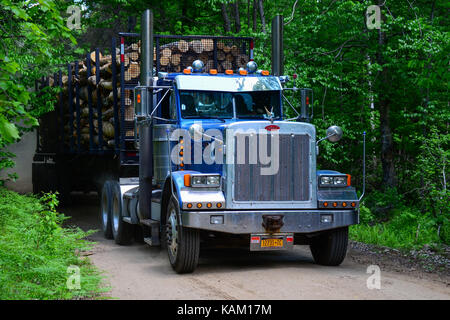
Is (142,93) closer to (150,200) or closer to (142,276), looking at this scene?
(150,200)

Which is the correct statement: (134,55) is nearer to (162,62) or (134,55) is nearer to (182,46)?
(162,62)

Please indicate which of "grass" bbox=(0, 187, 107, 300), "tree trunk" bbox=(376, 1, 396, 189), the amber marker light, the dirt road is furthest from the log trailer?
"tree trunk" bbox=(376, 1, 396, 189)

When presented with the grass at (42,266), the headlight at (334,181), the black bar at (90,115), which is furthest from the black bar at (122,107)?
the headlight at (334,181)

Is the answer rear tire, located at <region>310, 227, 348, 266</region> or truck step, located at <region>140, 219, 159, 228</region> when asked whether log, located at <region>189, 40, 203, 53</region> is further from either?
rear tire, located at <region>310, 227, 348, 266</region>

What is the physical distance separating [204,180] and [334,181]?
1.85 metres

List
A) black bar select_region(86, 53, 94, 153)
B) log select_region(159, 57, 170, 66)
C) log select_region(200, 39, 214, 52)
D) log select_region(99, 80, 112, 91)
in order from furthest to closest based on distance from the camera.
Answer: black bar select_region(86, 53, 94, 153), log select_region(99, 80, 112, 91), log select_region(200, 39, 214, 52), log select_region(159, 57, 170, 66)

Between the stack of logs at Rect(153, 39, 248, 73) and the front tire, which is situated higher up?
the stack of logs at Rect(153, 39, 248, 73)

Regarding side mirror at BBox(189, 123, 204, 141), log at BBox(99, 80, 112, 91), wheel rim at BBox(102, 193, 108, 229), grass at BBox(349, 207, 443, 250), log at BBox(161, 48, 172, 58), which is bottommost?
grass at BBox(349, 207, 443, 250)

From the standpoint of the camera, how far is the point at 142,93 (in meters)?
9.15

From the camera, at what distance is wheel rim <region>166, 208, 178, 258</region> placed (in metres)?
8.35

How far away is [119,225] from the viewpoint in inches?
463

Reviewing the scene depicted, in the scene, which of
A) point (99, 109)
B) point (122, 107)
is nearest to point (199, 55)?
point (122, 107)

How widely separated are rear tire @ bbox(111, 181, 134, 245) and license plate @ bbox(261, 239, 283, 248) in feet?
13.9
